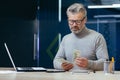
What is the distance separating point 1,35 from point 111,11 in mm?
1782

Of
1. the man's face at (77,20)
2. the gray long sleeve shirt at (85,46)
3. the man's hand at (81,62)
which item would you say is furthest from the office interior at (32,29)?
the man's hand at (81,62)

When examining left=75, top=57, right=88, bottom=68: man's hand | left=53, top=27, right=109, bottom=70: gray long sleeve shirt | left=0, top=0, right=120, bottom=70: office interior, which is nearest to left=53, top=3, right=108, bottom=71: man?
left=53, top=27, right=109, bottom=70: gray long sleeve shirt

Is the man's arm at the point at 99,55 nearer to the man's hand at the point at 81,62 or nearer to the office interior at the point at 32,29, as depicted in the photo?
the man's hand at the point at 81,62

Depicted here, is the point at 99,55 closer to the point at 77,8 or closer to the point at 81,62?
the point at 81,62

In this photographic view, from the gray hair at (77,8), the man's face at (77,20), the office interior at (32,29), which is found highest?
the gray hair at (77,8)

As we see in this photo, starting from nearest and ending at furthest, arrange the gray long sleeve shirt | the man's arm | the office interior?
the man's arm, the gray long sleeve shirt, the office interior

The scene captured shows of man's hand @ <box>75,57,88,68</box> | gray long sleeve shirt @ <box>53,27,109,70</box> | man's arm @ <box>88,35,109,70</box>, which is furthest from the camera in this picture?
gray long sleeve shirt @ <box>53,27,109,70</box>

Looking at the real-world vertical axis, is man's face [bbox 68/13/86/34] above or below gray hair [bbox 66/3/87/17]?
below

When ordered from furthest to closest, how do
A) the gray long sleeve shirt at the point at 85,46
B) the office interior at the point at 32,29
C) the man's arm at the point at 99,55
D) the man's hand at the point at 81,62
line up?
the office interior at the point at 32,29 < the gray long sleeve shirt at the point at 85,46 < the man's arm at the point at 99,55 < the man's hand at the point at 81,62

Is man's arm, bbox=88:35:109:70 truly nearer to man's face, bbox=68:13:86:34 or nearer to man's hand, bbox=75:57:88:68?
man's hand, bbox=75:57:88:68

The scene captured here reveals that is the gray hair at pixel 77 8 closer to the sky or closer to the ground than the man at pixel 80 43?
closer to the sky

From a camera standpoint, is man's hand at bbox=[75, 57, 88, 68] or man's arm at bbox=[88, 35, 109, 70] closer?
man's hand at bbox=[75, 57, 88, 68]

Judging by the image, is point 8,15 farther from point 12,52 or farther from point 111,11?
point 111,11

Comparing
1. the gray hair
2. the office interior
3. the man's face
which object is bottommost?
the office interior
